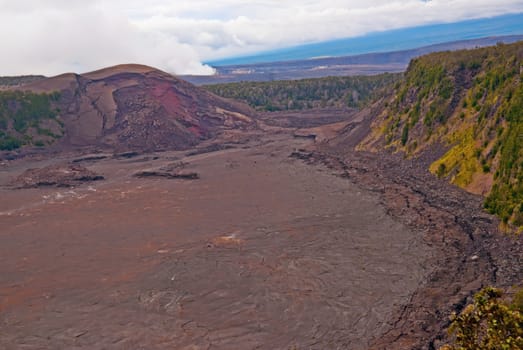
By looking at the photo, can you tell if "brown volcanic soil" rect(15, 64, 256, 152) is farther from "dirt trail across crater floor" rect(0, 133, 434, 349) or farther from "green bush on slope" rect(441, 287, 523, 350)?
"green bush on slope" rect(441, 287, 523, 350)

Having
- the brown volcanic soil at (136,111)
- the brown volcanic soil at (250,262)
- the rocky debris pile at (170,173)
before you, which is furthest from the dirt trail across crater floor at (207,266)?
the brown volcanic soil at (136,111)

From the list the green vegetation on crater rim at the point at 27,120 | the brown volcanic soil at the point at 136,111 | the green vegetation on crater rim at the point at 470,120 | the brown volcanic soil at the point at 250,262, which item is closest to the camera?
the brown volcanic soil at the point at 250,262

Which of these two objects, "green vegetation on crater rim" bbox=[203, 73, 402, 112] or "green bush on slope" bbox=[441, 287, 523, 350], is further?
"green vegetation on crater rim" bbox=[203, 73, 402, 112]

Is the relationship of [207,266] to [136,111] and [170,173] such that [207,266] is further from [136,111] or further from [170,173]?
[136,111]

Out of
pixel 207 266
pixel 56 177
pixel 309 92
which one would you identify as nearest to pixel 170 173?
pixel 56 177

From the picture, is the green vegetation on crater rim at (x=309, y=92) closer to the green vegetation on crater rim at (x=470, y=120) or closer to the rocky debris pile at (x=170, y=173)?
the green vegetation on crater rim at (x=470, y=120)

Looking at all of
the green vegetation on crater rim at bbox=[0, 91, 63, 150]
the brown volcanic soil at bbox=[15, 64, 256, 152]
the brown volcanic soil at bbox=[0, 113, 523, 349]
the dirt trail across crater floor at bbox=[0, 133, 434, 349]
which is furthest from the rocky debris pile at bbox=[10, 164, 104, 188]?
the green vegetation on crater rim at bbox=[0, 91, 63, 150]
